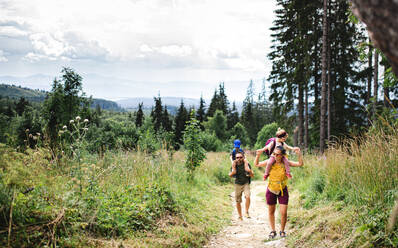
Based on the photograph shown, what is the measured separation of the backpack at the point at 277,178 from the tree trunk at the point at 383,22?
13.2 ft

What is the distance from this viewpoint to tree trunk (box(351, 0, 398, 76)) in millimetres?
1420

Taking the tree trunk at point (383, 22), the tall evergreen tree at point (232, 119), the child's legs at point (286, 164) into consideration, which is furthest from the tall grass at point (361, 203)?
the tall evergreen tree at point (232, 119)

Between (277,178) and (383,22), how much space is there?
4.21 m

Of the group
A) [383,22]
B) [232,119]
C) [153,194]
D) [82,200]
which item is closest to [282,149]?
[153,194]

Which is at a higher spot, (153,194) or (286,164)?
(286,164)

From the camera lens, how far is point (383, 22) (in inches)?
57.7

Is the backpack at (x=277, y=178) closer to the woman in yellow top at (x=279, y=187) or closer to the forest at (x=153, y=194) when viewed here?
the woman in yellow top at (x=279, y=187)

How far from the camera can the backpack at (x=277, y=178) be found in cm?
527

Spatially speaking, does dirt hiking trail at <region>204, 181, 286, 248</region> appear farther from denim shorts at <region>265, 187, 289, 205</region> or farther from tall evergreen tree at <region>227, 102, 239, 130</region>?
tall evergreen tree at <region>227, 102, 239, 130</region>

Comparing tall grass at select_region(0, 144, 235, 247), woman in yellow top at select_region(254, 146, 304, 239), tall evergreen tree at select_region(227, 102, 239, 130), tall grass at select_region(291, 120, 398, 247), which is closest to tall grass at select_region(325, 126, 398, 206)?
tall grass at select_region(291, 120, 398, 247)

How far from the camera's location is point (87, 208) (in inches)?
153

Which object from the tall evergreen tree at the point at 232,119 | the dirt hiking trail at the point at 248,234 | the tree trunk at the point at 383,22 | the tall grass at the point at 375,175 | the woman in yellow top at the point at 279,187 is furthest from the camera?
the tall evergreen tree at the point at 232,119

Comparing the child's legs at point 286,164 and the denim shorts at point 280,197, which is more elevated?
the child's legs at point 286,164

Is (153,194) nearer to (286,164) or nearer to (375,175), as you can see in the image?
(286,164)
